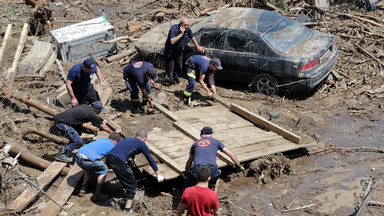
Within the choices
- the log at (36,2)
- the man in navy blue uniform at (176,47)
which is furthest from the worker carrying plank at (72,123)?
the log at (36,2)

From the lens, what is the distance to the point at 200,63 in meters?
10.7

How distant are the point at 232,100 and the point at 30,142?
4.76 meters

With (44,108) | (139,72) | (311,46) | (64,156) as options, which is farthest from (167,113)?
(311,46)

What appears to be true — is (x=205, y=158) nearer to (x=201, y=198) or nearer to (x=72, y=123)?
(x=201, y=198)

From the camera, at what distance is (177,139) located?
9188mm

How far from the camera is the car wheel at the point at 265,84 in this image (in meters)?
11.1

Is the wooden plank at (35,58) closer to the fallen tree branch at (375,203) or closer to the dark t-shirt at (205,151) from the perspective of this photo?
the dark t-shirt at (205,151)

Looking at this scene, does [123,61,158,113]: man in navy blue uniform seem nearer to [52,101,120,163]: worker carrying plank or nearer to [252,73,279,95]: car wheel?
[52,101,120,163]: worker carrying plank

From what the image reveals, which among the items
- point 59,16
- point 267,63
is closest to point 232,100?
point 267,63

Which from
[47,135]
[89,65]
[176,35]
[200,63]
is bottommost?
[47,135]

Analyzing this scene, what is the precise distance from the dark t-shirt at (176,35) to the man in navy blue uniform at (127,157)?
4688mm

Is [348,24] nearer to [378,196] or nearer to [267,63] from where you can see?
[267,63]

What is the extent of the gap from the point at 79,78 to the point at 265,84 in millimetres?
4469

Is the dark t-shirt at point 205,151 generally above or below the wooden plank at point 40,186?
above
